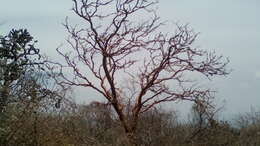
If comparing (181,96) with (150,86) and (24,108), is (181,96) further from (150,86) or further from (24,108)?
(24,108)

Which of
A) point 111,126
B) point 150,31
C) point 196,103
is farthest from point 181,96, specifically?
point 111,126

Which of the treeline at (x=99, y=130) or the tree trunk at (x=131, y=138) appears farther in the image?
the tree trunk at (x=131, y=138)

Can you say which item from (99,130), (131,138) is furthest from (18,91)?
(99,130)

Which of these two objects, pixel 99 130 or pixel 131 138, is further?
pixel 99 130

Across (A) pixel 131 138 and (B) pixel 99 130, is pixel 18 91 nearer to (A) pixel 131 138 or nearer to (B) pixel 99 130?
(A) pixel 131 138

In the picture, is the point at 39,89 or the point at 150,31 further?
the point at 150,31

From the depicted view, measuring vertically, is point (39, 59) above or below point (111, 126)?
above

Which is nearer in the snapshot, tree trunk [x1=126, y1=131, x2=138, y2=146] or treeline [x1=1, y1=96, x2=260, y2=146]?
treeline [x1=1, y1=96, x2=260, y2=146]

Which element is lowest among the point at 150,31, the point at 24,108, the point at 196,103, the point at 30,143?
the point at 30,143

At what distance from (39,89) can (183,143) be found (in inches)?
314

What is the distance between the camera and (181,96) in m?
13.2

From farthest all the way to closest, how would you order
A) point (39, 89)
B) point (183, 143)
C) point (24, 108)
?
point (183, 143), point (39, 89), point (24, 108)

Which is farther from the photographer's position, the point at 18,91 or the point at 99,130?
the point at 99,130

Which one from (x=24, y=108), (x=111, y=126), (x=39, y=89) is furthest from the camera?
(x=111, y=126)
